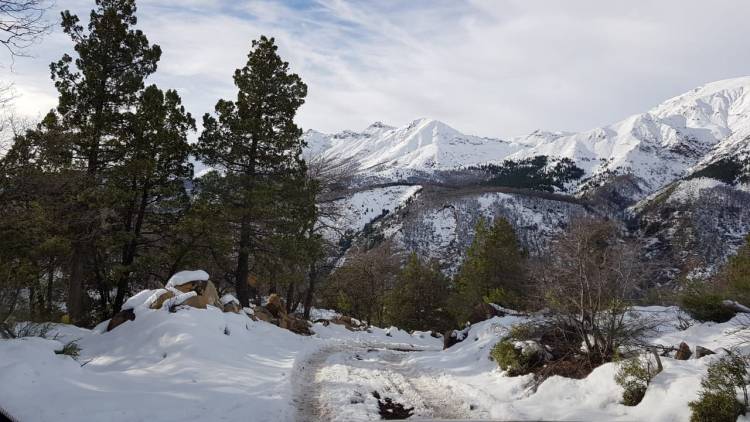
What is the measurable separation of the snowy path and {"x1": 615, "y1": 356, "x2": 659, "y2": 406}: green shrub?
253 cm

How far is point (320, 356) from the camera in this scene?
15016mm

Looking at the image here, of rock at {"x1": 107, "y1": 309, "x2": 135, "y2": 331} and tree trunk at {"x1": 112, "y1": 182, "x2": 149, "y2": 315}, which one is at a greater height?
tree trunk at {"x1": 112, "y1": 182, "x2": 149, "y2": 315}

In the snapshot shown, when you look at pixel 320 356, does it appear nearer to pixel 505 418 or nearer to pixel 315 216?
pixel 505 418

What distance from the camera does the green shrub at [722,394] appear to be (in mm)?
6470

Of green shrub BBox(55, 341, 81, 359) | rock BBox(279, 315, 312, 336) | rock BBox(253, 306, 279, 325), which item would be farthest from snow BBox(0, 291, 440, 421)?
rock BBox(279, 315, 312, 336)

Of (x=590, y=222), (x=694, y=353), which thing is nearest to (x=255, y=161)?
(x=590, y=222)

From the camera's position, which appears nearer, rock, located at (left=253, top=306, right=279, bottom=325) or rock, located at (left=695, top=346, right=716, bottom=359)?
rock, located at (left=695, top=346, right=716, bottom=359)

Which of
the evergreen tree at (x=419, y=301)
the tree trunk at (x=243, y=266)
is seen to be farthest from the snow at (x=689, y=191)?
the tree trunk at (x=243, y=266)

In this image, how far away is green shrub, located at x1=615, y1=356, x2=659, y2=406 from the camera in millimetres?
8172

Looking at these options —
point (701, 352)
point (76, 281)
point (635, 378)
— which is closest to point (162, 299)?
point (76, 281)

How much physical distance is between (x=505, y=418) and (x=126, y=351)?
833 centimetres

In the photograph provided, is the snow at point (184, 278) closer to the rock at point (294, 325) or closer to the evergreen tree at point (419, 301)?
the rock at point (294, 325)

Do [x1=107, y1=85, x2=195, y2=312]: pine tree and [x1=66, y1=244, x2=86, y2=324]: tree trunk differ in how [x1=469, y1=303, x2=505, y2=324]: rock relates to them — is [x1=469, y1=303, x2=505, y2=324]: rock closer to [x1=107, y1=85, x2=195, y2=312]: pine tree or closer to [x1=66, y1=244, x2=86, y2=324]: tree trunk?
[x1=107, y1=85, x2=195, y2=312]: pine tree

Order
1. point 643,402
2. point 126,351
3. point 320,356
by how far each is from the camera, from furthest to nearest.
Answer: point 320,356 < point 126,351 < point 643,402
